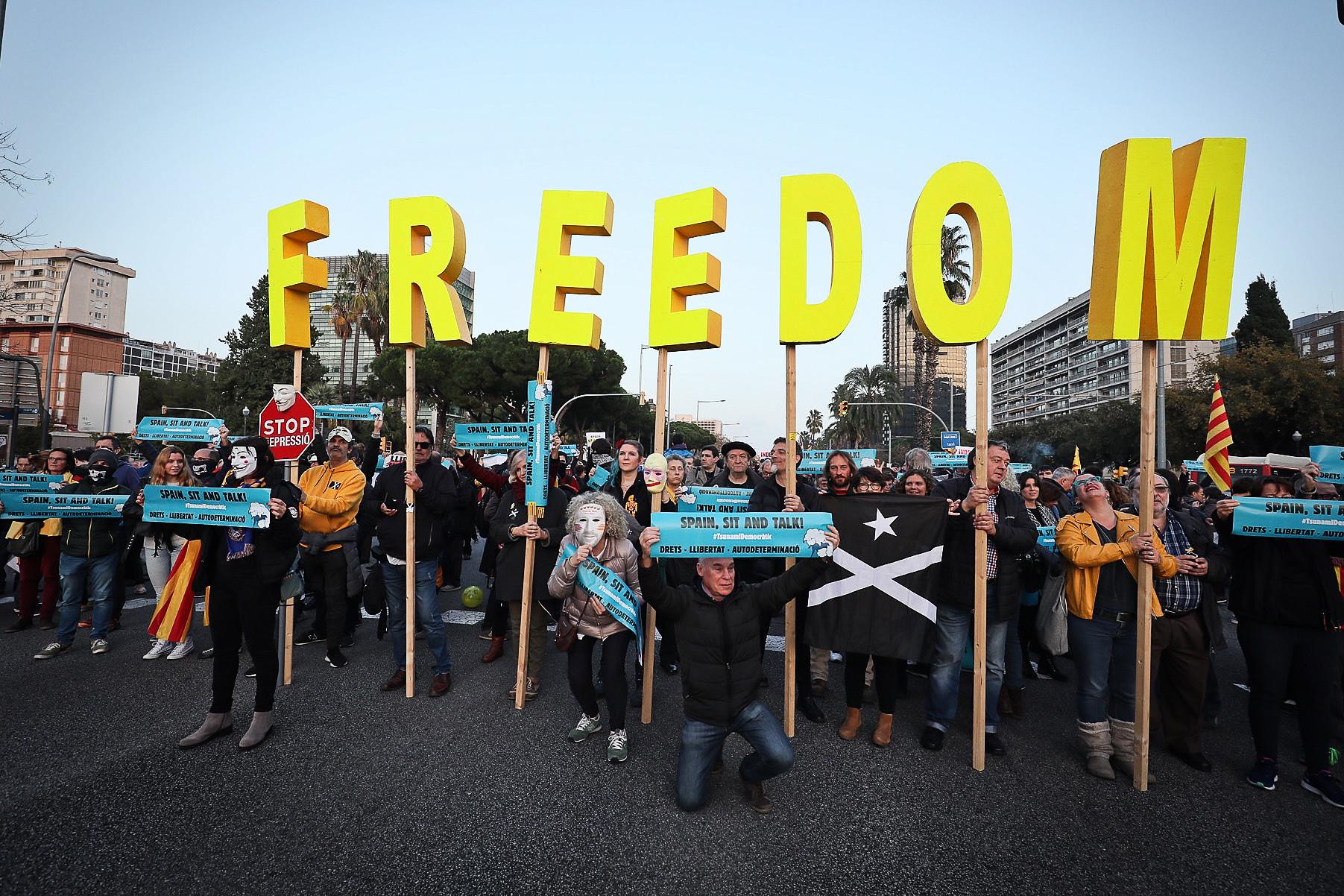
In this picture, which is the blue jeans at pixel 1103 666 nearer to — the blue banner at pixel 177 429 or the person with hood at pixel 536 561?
the person with hood at pixel 536 561

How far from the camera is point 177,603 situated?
5.90 m

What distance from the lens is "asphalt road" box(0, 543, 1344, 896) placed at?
3.05 m

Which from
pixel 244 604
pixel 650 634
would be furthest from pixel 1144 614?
pixel 244 604

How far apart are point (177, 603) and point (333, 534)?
145 centimetres

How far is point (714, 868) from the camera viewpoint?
3121 millimetres

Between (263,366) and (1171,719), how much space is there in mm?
53166

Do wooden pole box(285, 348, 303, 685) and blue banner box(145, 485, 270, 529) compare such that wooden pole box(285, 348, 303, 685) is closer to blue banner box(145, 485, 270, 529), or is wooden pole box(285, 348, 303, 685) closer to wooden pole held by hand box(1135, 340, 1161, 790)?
blue banner box(145, 485, 270, 529)

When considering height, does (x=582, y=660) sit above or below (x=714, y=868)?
above

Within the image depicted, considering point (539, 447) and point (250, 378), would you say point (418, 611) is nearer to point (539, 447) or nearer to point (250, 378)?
point (539, 447)

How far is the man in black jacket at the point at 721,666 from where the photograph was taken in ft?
12.0

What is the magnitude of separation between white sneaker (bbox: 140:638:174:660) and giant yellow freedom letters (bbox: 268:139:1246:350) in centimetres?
334

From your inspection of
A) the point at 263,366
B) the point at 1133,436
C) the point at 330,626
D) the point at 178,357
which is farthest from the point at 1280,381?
the point at 178,357

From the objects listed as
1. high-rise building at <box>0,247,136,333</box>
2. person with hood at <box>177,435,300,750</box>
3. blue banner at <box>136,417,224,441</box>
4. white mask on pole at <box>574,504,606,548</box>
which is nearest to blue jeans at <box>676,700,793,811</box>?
white mask on pole at <box>574,504,606,548</box>

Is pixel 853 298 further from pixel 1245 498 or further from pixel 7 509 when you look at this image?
pixel 7 509
